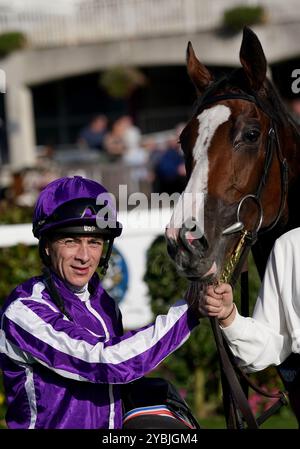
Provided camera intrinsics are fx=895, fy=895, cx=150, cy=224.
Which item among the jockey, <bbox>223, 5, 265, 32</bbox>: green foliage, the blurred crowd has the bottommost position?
the jockey

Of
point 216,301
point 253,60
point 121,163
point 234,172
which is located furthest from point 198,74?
point 121,163

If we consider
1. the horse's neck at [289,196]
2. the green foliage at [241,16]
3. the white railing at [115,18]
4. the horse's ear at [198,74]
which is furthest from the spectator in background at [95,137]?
the horse's neck at [289,196]

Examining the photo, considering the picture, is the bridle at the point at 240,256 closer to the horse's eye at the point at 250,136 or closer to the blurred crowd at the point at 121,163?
the horse's eye at the point at 250,136

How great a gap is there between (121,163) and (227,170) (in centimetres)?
1043

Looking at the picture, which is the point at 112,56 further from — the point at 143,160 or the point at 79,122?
the point at 143,160

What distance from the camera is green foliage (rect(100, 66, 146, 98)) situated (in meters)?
19.5

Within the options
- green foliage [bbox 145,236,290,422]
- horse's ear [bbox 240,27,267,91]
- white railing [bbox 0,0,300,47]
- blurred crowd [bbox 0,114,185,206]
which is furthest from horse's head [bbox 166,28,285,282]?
white railing [bbox 0,0,300,47]

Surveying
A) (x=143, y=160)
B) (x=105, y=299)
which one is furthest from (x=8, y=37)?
(x=105, y=299)

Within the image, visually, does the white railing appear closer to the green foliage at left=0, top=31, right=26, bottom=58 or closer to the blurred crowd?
the green foliage at left=0, top=31, right=26, bottom=58

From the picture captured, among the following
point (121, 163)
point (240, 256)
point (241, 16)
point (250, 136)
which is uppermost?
point (241, 16)

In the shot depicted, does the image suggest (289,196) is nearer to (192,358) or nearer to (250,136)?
(250,136)

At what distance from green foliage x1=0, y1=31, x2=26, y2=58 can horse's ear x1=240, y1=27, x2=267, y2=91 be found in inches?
700

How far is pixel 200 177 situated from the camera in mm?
3029

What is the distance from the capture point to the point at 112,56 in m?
20.0
